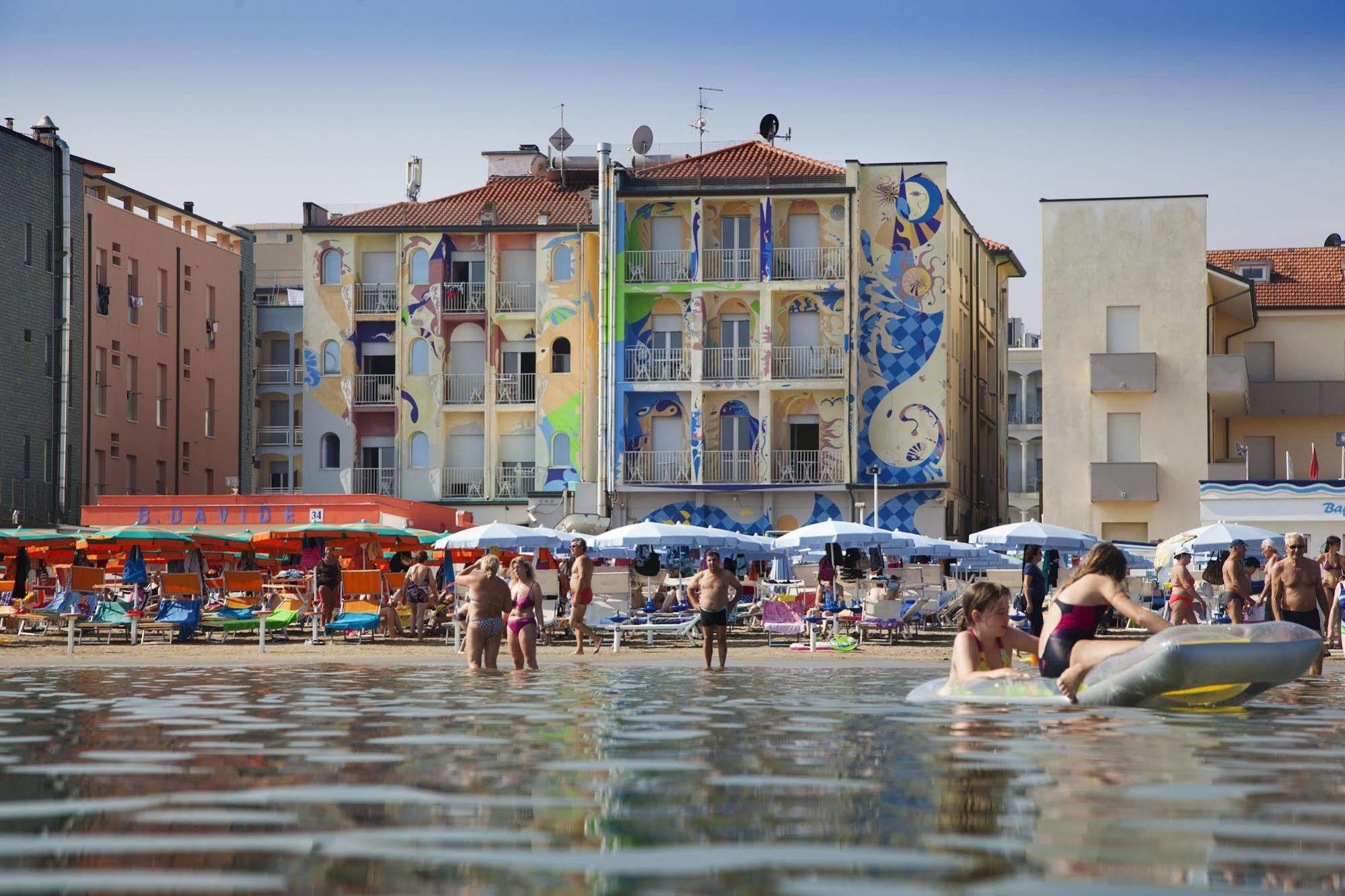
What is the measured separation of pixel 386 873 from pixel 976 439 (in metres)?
56.5

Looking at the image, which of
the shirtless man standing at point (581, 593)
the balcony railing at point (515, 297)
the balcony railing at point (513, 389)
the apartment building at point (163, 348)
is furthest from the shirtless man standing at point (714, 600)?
the apartment building at point (163, 348)

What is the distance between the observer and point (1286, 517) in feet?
151

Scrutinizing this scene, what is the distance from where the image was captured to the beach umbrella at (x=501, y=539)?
1300 inches

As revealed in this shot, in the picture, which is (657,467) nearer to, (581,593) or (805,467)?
(805,467)

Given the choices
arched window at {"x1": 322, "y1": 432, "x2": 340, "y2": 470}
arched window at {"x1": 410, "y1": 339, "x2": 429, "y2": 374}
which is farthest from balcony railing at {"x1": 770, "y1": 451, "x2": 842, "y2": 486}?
arched window at {"x1": 322, "y1": 432, "x2": 340, "y2": 470}

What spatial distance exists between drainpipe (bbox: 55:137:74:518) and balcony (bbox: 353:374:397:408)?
8.50m

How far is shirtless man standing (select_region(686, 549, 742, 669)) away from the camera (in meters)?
21.6

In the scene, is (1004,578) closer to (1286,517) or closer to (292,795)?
(1286,517)

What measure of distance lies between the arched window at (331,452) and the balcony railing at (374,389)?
4.94 feet

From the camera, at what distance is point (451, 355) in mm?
57094

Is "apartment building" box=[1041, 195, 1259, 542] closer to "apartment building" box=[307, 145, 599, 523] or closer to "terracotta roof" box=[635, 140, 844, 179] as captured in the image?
"terracotta roof" box=[635, 140, 844, 179]

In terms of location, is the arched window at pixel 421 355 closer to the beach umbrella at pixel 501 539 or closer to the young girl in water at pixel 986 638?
the beach umbrella at pixel 501 539

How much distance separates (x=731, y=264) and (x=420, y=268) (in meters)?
9.97

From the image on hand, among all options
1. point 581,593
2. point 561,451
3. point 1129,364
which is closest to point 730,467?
point 561,451
